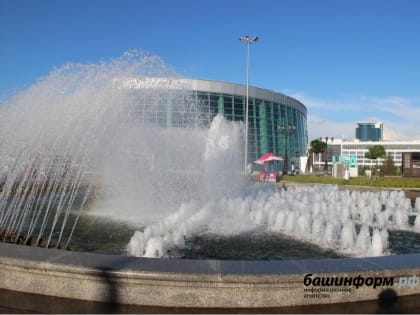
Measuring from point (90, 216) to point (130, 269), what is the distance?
26.2ft

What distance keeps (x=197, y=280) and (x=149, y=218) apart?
711cm

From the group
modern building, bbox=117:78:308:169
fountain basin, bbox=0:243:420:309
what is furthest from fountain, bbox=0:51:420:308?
modern building, bbox=117:78:308:169

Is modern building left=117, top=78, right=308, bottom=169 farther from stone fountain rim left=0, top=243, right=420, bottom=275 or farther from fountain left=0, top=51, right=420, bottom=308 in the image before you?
stone fountain rim left=0, top=243, right=420, bottom=275

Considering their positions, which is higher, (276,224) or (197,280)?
(197,280)

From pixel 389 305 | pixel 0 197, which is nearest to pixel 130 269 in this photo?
pixel 389 305

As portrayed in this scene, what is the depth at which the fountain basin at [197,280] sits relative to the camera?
4090 mm

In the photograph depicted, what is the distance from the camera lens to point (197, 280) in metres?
4.07

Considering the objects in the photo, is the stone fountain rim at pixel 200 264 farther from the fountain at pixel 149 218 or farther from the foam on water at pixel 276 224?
the foam on water at pixel 276 224

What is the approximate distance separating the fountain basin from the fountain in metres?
0.01

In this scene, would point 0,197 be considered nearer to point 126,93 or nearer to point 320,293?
point 126,93

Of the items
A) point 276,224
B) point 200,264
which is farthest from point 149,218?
point 200,264

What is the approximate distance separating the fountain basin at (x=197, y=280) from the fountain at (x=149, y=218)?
0.5 inches

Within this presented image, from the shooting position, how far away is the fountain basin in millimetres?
4090

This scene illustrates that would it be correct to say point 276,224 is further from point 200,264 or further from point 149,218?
point 200,264
